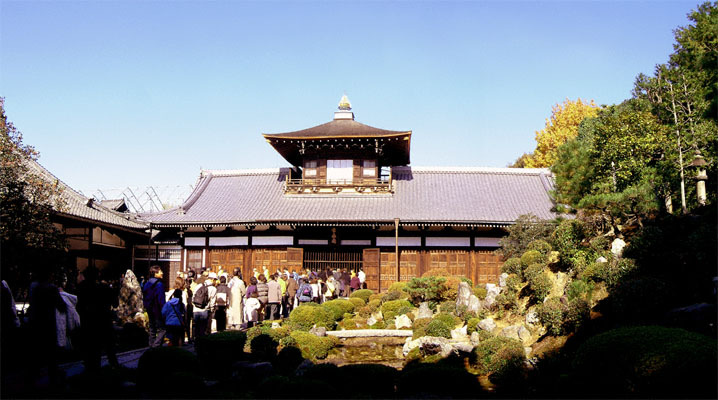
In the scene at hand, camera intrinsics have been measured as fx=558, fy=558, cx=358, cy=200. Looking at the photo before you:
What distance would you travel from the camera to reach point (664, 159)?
18.5m

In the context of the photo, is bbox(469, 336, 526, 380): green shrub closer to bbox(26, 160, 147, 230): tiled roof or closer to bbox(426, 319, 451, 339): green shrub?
bbox(426, 319, 451, 339): green shrub

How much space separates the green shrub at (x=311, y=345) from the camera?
14.2 meters

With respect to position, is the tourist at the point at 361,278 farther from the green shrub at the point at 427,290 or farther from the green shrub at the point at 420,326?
the green shrub at the point at 420,326

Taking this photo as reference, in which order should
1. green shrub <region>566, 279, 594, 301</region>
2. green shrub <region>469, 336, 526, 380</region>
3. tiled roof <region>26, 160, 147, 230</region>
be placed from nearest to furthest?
green shrub <region>469, 336, 526, 380</region> < green shrub <region>566, 279, 594, 301</region> < tiled roof <region>26, 160, 147, 230</region>

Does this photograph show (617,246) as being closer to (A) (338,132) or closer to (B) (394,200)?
(B) (394,200)

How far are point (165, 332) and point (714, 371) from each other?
9446 millimetres

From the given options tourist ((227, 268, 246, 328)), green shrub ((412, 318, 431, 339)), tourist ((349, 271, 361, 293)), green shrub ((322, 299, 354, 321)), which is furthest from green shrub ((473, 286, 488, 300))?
tourist ((227, 268, 246, 328))

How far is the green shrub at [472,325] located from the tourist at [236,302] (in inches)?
248

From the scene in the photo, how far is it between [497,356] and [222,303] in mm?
6814

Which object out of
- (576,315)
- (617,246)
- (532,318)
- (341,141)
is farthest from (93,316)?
(341,141)

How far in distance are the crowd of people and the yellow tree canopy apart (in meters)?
30.4

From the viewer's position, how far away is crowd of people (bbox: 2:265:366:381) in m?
7.93

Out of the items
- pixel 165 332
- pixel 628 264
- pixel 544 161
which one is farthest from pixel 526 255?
pixel 544 161

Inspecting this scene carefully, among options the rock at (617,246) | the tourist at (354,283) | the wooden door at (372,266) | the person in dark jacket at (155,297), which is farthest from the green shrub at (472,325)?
the wooden door at (372,266)
